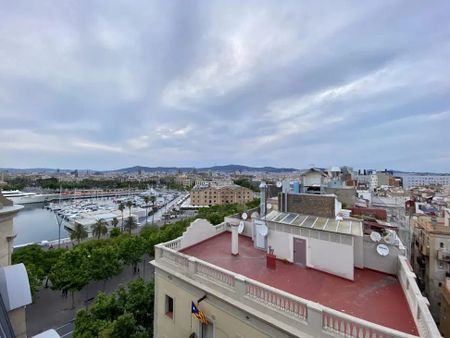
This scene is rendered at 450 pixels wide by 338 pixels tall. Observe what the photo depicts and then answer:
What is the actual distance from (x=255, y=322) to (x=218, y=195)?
311ft

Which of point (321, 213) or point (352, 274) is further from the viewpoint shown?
point (321, 213)

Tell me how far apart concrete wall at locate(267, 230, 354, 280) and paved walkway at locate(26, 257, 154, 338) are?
17701 mm

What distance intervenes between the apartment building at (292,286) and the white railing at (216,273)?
3 cm

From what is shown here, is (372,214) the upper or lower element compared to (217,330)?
upper

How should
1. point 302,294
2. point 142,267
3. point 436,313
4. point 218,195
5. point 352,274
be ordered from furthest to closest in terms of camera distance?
point 218,195, point 142,267, point 436,313, point 352,274, point 302,294

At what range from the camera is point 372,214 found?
21.9 m

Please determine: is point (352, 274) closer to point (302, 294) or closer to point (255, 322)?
point (302, 294)

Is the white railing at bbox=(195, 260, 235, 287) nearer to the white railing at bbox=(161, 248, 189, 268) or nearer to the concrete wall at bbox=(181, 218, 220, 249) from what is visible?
the white railing at bbox=(161, 248, 189, 268)

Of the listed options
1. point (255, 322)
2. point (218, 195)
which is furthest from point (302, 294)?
point (218, 195)

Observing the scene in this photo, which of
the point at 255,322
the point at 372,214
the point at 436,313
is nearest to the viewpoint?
the point at 255,322

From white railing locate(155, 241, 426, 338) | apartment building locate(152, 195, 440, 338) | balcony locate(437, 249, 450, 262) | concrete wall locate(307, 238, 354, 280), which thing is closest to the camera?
white railing locate(155, 241, 426, 338)

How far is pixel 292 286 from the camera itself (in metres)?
8.33

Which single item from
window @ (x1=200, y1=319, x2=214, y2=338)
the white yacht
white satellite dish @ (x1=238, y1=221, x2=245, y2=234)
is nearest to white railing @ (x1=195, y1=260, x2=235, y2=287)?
window @ (x1=200, y1=319, x2=214, y2=338)

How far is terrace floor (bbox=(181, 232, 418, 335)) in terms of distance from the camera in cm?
684
